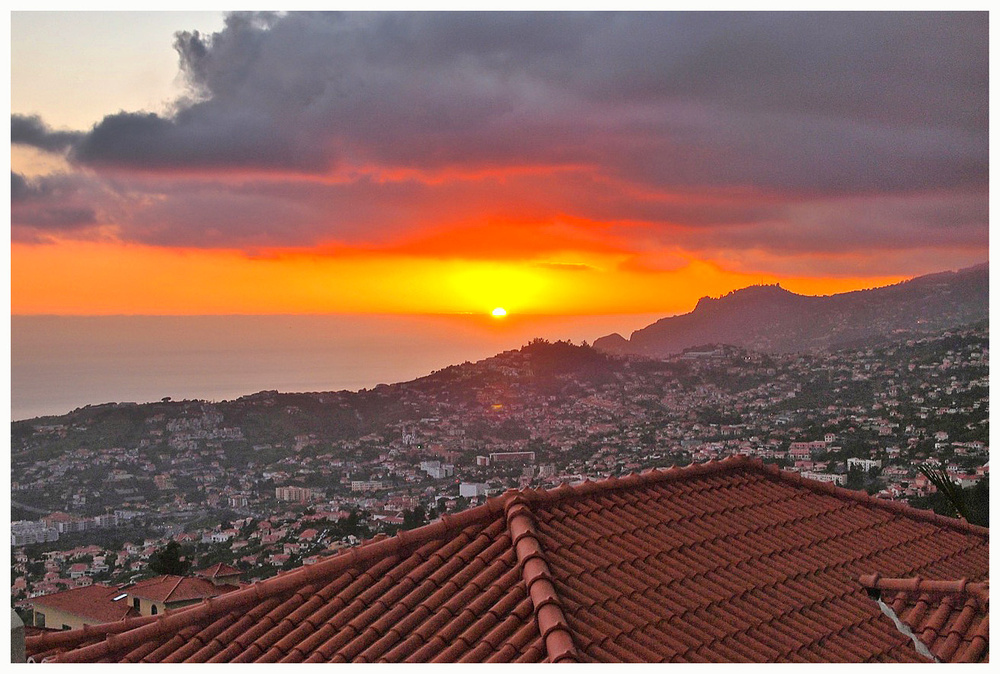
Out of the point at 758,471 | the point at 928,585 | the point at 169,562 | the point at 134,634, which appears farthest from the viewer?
the point at 169,562

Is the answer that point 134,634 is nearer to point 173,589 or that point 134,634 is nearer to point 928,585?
point 928,585

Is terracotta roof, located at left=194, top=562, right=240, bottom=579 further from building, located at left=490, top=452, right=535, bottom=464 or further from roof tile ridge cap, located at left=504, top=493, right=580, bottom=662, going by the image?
roof tile ridge cap, located at left=504, top=493, right=580, bottom=662

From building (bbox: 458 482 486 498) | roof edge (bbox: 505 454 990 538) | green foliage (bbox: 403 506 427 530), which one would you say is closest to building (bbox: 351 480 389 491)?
building (bbox: 458 482 486 498)

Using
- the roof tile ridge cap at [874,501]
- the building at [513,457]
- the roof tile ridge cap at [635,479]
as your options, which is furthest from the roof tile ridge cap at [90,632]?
the building at [513,457]

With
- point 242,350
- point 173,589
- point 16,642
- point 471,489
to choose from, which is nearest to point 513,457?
point 471,489

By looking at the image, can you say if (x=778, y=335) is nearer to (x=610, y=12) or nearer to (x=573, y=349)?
(x=573, y=349)

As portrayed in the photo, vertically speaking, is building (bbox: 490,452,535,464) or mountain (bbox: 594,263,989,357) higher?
mountain (bbox: 594,263,989,357)

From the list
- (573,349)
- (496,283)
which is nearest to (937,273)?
(573,349)
